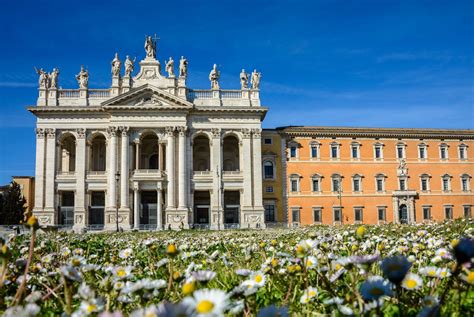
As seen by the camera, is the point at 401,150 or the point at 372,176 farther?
the point at 401,150

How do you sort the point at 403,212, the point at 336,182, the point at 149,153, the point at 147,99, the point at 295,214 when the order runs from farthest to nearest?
the point at 403,212 < the point at 336,182 < the point at 149,153 < the point at 295,214 < the point at 147,99

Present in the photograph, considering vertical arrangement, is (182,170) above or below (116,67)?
below

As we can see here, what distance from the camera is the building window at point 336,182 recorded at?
4855 cm

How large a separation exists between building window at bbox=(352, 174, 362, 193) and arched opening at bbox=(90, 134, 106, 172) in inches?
1067

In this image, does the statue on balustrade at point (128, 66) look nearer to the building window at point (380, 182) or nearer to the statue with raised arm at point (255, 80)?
the statue with raised arm at point (255, 80)

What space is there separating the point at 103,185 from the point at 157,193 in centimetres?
523

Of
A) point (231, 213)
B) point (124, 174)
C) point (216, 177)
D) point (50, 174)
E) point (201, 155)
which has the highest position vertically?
point (201, 155)

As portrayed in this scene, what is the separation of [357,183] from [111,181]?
26100 mm

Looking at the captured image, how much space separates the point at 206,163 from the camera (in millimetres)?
48188

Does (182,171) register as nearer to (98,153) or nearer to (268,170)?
(268,170)

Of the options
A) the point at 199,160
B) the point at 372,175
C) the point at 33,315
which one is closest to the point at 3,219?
the point at 199,160

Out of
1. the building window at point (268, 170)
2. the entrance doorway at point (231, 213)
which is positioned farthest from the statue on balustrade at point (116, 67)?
the building window at point (268, 170)

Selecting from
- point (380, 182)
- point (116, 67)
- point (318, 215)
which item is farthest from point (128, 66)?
point (380, 182)

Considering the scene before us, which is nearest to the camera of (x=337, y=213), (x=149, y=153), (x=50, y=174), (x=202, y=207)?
(x=50, y=174)
